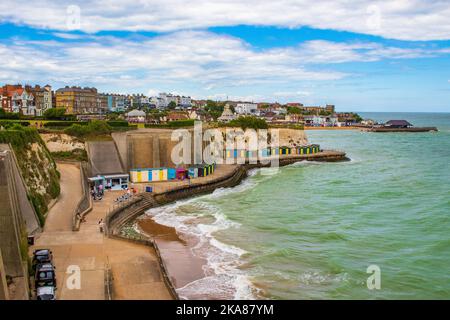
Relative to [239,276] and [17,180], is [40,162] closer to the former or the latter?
[17,180]

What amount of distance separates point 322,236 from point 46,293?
14.9m

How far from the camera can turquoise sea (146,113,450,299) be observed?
59.1ft

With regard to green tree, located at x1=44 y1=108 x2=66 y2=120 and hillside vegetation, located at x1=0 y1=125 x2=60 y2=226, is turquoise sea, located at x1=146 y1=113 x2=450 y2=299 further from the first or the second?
green tree, located at x1=44 y1=108 x2=66 y2=120

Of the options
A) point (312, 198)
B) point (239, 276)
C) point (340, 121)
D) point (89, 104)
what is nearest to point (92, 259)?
point (239, 276)

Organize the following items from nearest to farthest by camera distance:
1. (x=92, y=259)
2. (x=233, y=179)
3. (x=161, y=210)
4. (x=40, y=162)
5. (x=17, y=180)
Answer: (x=92, y=259)
(x=17, y=180)
(x=40, y=162)
(x=161, y=210)
(x=233, y=179)

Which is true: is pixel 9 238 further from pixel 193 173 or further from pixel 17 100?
pixel 17 100

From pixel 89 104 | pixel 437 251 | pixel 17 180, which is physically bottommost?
pixel 437 251

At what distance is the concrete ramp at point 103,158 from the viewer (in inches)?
1463

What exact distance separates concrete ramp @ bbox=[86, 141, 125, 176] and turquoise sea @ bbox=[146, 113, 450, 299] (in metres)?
7.99

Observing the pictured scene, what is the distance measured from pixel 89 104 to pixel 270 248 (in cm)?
8878

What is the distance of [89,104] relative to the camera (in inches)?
4063

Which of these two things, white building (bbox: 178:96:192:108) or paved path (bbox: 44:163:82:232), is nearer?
paved path (bbox: 44:163:82:232)

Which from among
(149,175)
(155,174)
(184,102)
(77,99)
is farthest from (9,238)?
(184,102)

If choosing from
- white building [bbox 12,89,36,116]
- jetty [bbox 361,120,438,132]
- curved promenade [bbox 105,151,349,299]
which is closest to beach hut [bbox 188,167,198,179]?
curved promenade [bbox 105,151,349,299]
